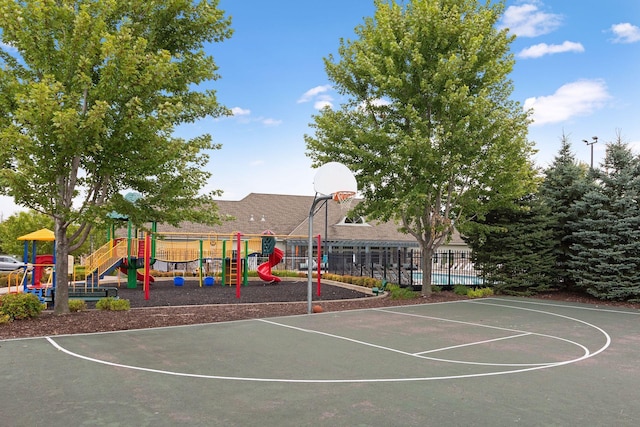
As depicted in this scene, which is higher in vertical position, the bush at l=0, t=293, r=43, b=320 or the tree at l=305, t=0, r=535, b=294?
the tree at l=305, t=0, r=535, b=294

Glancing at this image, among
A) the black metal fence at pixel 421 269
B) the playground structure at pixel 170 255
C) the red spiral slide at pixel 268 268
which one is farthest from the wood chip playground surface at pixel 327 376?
the red spiral slide at pixel 268 268

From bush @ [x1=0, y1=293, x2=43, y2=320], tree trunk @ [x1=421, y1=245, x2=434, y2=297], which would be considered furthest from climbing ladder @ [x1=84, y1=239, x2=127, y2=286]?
tree trunk @ [x1=421, y1=245, x2=434, y2=297]

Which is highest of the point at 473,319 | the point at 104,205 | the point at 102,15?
the point at 102,15

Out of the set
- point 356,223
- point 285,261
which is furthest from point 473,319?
point 356,223

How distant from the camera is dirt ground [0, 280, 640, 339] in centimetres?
1120

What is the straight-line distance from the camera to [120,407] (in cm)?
554

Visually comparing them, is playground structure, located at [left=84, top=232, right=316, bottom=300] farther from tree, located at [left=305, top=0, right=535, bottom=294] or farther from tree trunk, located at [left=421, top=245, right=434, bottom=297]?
tree trunk, located at [left=421, top=245, right=434, bottom=297]

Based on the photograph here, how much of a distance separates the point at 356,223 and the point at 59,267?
2616 cm

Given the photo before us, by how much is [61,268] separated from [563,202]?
18.4 meters

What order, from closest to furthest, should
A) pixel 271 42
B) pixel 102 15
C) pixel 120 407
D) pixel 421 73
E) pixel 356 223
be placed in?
1. pixel 120 407
2. pixel 102 15
3. pixel 271 42
4. pixel 421 73
5. pixel 356 223

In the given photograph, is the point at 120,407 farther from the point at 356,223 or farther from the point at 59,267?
the point at 356,223

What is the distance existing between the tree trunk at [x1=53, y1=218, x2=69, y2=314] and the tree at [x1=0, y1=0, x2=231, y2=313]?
0.03 metres

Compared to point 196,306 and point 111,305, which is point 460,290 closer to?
point 196,306

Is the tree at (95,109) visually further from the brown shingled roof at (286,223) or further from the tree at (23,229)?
the tree at (23,229)
